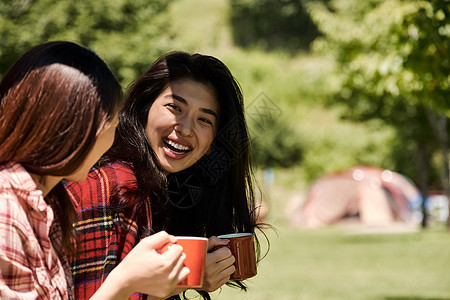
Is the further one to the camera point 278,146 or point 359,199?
point 278,146

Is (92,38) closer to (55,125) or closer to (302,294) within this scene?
(302,294)

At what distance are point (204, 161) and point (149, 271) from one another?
1.35 metres

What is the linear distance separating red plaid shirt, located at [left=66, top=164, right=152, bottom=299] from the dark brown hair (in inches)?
23.3

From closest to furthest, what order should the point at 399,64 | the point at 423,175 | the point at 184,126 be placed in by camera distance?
1. the point at 184,126
2. the point at 399,64
3. the point at 423,175

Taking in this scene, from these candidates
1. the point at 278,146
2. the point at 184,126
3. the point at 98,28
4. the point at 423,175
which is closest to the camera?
the point at 184,126

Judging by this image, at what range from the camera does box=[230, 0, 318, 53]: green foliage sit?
4919 centimetres

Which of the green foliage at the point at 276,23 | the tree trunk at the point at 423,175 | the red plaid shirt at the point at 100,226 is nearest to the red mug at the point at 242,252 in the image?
the red plaid shirt at the point at 100,226

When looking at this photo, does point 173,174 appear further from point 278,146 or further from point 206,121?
point 278,146

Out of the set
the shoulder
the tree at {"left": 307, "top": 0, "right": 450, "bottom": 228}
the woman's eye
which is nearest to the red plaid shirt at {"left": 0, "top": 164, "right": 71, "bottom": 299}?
the shoulder

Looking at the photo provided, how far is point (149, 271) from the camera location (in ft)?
5.90

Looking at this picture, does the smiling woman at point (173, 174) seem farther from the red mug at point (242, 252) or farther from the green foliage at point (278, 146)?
the green foliage at point (278, 146)

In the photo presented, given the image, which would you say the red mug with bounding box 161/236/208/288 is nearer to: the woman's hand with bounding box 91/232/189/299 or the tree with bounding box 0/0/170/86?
the woman's hand with bounding box 91/232/189/299

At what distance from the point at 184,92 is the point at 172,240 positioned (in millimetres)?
1117

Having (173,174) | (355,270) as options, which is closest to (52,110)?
(173,174)
